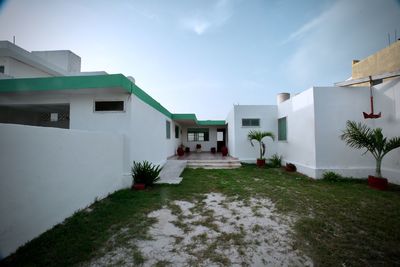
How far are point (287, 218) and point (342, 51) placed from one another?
7.77 metres

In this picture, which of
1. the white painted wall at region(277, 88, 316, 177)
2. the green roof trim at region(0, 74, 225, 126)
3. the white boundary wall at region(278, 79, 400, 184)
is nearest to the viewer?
the green roof trim at region(0, 74, 225, 126)

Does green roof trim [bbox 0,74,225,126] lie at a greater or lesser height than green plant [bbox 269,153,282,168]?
greater

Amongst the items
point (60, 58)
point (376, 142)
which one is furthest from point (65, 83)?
point (60, 58)

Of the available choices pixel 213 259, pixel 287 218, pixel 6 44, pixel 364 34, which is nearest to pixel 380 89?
pixel 364 34

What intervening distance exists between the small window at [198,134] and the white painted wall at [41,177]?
12.0 metres

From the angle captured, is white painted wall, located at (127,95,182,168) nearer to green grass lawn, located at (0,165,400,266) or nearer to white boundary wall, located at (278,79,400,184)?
green grass lawn, located at (0,165,400,266)

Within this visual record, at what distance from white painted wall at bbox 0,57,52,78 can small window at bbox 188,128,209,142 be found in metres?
11.1

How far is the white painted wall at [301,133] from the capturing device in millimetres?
6141

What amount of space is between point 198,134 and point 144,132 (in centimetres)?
1024

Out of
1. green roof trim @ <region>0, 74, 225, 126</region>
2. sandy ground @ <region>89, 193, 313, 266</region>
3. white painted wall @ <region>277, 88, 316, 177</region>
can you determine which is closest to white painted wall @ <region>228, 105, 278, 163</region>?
white painted wall @ <region>277, 88, 316, 177</region>

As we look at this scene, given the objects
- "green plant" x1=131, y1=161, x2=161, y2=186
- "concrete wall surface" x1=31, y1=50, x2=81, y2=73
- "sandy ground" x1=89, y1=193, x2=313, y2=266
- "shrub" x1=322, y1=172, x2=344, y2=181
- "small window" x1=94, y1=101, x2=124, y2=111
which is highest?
"concrete wall surface" x1=31, y1=50, x2=81, y2=73

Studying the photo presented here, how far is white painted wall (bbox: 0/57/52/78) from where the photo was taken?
24.5 feet

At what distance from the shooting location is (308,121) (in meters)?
6.33

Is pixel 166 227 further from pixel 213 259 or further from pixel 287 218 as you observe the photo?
pixel 287 218
